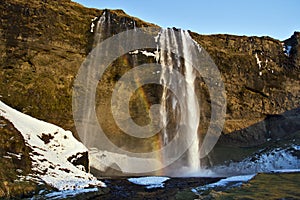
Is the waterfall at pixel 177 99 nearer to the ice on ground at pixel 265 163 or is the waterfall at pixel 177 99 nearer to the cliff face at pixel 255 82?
the ice on ground at pixel 265 163

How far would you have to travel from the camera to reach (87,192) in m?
15.1

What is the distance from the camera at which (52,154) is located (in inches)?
698

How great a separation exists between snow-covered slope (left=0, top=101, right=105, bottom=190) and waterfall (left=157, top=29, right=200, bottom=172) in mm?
13626

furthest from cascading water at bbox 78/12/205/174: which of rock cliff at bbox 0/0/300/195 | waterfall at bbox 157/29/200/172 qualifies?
rock cliff at bbox 0/0/300/195

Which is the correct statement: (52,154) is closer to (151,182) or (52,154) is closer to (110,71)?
(151,182)

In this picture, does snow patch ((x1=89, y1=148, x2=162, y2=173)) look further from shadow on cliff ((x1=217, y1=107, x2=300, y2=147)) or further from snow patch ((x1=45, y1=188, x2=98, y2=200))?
snow patch ((x1=45, y1=188, x2=98, y2=200))

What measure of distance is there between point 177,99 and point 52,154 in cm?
1757

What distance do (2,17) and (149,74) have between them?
14494 millimetres

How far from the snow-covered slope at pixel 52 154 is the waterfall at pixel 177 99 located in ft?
44.7

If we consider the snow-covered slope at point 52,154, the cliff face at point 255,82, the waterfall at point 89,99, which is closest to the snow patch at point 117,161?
the waterfall at point 89,99

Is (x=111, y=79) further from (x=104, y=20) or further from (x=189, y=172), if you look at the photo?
(x=189, y=172)

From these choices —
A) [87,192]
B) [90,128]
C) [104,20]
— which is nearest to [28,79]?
[90,128]

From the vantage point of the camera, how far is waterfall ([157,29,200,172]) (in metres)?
32.6

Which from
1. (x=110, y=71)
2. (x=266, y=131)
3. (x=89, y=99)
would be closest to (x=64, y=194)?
(x=89, y=99)
